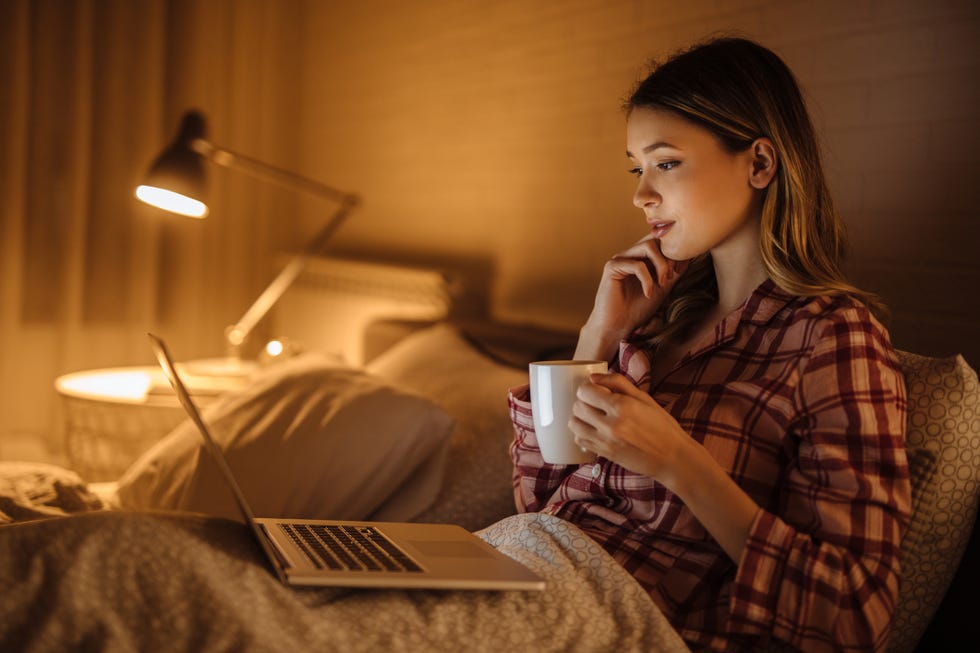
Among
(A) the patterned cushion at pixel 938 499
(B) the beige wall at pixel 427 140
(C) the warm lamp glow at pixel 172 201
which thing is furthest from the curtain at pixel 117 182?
(A) the patterned cushion at pixel 938 499

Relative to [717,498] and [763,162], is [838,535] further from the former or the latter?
[763,162]

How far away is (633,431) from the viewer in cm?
97

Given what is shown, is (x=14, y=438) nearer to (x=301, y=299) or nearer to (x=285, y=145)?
(x=301, y=299)

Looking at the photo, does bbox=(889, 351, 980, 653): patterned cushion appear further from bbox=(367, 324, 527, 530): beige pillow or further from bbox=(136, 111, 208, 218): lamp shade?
bbox=(136, 111, 208, 218): lamp shade

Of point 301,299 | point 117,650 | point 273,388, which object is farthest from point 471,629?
point 301,299

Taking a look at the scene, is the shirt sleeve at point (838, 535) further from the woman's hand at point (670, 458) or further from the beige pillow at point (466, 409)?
the beige pillow at point (466, 409)

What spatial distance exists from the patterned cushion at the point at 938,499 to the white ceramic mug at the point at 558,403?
1.18ft

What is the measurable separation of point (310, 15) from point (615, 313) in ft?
7.52

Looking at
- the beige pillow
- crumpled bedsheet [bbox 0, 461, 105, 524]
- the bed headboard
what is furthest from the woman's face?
the bed headboard

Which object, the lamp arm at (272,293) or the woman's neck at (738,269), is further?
the lamp arm at (272,293)

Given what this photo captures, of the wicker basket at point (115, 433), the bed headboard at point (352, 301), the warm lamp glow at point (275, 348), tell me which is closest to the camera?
the wicker basket at point (115, 433)

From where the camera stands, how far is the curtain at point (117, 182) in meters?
2.78

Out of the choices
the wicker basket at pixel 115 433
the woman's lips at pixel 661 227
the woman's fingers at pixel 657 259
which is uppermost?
the woman's lips at pixel 661 227

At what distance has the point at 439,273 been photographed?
2.38 m
